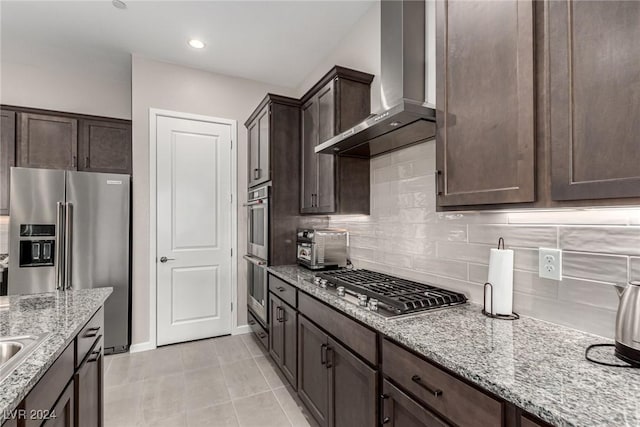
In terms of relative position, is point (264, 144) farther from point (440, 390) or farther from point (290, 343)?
point (440, 390)

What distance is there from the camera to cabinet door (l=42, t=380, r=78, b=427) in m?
1.01

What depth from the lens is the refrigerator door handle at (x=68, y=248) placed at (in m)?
2.83

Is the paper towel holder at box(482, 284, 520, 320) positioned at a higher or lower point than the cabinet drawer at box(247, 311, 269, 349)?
higher

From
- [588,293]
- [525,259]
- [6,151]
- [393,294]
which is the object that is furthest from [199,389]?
[6,151]

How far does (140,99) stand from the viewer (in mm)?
3207

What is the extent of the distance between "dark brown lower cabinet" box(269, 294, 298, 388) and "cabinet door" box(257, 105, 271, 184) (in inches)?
45.2

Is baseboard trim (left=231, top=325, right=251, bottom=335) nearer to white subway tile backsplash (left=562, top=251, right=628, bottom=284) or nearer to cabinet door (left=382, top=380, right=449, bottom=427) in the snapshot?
cabinet door (left=382, top=380, right=449, bottom=427)

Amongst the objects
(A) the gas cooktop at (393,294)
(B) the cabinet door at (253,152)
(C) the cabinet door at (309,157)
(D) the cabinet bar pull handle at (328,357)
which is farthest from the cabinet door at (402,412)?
(B) the cabinet door at (253,152)

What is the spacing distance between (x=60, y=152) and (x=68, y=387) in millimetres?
2994

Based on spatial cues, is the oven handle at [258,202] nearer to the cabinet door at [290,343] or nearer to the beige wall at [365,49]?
the cabinet door at [290,343]

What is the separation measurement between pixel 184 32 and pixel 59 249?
7.42 feet

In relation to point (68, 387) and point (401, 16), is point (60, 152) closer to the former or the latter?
point (68, 387)

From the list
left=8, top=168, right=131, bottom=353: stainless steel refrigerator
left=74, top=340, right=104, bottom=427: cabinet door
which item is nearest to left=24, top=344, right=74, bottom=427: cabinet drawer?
left=74, top=340, right=104, bottom=427: cabinet door

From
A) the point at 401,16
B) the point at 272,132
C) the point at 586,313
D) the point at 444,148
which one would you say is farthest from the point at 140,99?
the point at 586,313
